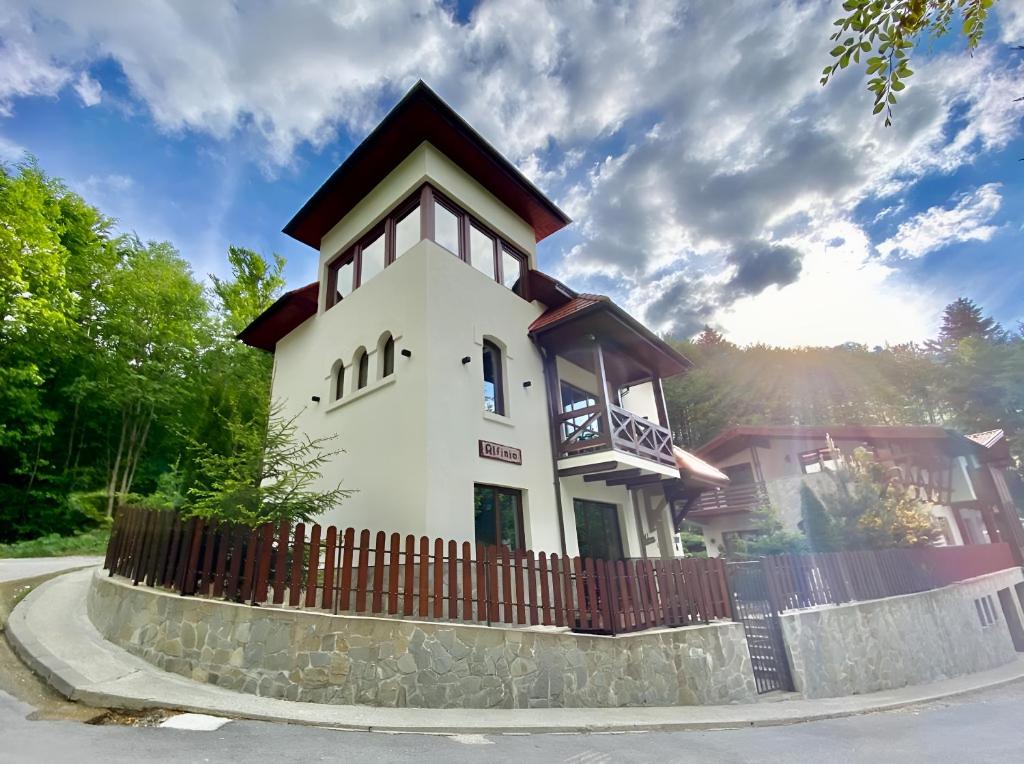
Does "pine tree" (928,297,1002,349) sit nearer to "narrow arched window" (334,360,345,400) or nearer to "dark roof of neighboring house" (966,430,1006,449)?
"dark roof of neighboring house" (966,430,1006,449)

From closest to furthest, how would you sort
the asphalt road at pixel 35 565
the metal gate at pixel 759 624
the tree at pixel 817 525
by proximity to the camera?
1. the metal gate at pixel 759 624
2. the asphalt road at pixel 35 565
3. the tree at pixel 817 525

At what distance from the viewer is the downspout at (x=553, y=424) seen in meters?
10.3

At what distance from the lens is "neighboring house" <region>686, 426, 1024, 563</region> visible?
19.3 m

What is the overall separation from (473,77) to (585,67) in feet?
8.66

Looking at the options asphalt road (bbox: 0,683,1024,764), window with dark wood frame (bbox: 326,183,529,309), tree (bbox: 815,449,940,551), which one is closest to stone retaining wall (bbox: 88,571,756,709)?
asphalt road (bbox: 0,683,1024,764)

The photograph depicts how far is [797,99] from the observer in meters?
4.70

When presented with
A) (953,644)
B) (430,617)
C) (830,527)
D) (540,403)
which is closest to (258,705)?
(430,617)

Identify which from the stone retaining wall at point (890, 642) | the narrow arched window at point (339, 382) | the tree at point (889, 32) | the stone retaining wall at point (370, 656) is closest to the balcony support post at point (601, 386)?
the stone retaining wall at point (370, 656)

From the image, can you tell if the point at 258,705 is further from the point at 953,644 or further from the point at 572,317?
the point at 953,644

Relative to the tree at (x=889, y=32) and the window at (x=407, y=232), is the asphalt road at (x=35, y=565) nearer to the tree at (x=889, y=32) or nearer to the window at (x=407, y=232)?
the window at (x=407, y=232)

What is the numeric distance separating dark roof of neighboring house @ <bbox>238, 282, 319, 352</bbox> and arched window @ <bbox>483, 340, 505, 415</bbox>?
561 centimetres

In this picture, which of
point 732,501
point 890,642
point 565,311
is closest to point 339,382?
point 565,311

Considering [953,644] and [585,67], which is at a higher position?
[585,67]

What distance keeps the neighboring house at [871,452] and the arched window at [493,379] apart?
13.9 metres
